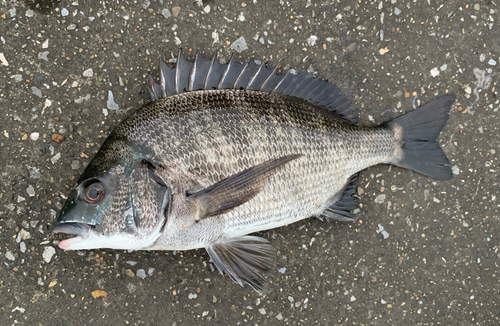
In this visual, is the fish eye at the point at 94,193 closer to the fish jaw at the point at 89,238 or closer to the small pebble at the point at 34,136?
the fish jaw at the point at 89,238

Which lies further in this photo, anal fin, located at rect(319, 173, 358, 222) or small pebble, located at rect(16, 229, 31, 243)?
anal fin, located at rect(319, 173, 358, 222)

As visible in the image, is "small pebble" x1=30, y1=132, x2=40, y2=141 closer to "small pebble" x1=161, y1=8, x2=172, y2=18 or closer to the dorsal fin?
the dorsal fin

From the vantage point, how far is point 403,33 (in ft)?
7.93

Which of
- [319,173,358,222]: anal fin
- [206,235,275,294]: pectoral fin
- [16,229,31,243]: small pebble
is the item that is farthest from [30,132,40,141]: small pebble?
[319,173,358,222]: anal fin

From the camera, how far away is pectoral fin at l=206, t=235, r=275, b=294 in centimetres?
192

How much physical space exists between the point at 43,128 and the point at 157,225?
1096mm

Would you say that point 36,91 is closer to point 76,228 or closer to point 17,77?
point 17,77

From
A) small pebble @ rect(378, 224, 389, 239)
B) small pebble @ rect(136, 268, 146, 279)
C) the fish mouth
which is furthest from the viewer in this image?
small pebble @ rect(378, 224, 389, 239)

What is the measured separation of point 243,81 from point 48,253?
5.47ft

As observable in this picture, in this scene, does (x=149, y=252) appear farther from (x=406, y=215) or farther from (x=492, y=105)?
(x=492, y=105)

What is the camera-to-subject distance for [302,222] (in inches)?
92.1

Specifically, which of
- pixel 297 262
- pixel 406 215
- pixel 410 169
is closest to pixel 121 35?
pixel 297 262

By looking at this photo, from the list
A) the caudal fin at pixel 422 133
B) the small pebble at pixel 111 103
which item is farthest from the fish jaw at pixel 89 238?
the caudal fin at pixel 422 133

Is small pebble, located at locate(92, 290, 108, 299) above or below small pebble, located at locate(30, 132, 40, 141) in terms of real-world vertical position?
below
